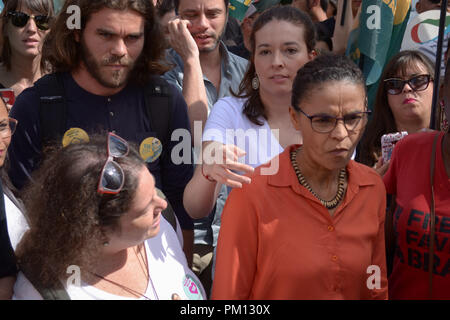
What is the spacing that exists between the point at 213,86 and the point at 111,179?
1648 millimetres

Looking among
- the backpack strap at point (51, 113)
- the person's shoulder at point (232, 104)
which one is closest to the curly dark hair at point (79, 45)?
the backpack strap at point (51, 113)

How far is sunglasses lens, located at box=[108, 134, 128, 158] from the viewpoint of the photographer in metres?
1.79

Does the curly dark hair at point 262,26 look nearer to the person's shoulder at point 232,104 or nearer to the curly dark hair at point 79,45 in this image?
the person's shoulder at point 232,104

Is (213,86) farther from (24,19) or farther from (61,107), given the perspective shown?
(24,19)

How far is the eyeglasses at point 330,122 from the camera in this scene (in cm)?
184

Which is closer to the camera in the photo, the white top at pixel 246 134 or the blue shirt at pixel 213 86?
the white top at pixel 246 134

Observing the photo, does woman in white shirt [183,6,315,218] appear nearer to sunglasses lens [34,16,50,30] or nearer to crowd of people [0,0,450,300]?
crowd of people [0,0,450,300]

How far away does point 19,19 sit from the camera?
352cm

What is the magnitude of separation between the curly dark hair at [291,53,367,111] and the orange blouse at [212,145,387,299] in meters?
0.28

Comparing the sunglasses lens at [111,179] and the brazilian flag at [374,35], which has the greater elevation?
the brazilian flag at [374,35]

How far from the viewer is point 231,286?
5.98 ft

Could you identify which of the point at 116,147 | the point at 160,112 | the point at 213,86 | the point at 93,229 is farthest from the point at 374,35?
the point at 93,229

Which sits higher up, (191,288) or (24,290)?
(24,290)

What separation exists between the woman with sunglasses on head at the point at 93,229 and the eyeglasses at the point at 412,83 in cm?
165
